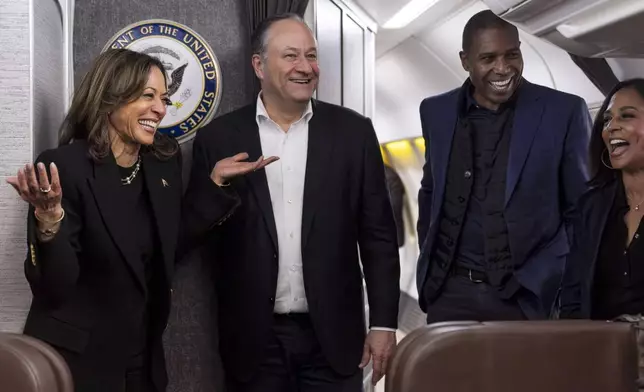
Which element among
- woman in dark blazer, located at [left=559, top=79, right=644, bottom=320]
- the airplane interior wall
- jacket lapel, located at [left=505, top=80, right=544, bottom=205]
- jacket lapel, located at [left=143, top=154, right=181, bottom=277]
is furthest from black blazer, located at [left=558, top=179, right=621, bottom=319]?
the airplane interior wall

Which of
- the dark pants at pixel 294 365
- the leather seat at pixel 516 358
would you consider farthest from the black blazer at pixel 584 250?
the dark pants at pixel 294 365

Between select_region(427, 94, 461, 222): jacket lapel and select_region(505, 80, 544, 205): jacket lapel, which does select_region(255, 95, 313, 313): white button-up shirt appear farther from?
select_region(505, 80, 544, 205): jacket lapel

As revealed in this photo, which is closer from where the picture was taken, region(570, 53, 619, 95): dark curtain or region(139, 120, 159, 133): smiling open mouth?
region(139, 120, 159, 133): smiling open mouth

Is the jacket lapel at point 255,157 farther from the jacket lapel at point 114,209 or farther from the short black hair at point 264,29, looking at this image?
the jacket lapel at point 114,209

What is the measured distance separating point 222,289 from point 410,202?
6120 millimetres

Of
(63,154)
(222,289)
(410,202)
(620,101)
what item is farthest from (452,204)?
(410,202)

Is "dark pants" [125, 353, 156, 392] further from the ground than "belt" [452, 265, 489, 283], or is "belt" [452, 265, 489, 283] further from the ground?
"belt" [452, 265, 489, 283]

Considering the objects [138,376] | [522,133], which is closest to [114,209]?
[138,376]

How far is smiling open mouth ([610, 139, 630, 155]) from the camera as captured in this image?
1.97 meters

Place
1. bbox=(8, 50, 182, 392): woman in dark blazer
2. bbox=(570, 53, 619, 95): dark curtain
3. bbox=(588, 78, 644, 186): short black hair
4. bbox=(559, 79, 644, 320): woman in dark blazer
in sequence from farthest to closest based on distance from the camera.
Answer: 1. bbox=(570, 53, 619, 95): dark curtain
2. bbox=(588, 78, 644, 186): short black hair
3. bbox=(559, 79, 644, 320): woman in dark blazer
4. bbox=(8, 50, 182, 392): woman in dark blazer

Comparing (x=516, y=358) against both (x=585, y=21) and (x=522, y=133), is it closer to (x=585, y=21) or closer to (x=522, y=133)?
(x=522, y=133)

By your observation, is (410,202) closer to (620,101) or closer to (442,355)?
(620,101)

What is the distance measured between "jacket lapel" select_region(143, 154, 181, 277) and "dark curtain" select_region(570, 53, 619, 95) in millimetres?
2755

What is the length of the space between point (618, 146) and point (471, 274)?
1.92ft
